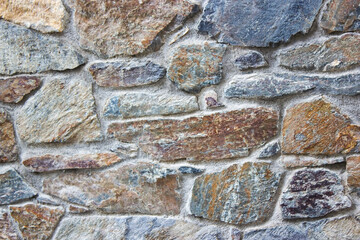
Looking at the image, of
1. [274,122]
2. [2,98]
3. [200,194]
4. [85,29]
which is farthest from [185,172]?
[2,98]

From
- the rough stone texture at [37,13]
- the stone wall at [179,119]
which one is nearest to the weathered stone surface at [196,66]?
the stone wall at [179,119]

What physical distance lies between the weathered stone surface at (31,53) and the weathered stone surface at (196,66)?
1.11ft

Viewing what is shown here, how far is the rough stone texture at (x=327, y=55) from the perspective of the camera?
2.98 ft

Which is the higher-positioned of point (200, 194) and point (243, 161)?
point (243, 161)

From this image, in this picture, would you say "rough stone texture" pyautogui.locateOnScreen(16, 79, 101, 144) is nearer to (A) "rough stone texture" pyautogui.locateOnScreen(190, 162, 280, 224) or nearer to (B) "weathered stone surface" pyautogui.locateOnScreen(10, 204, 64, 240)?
(B) "weathered stone surface" pyautogui.locateOnScreen(10, 204, 64, 240)

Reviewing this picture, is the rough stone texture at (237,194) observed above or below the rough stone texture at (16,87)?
A: below

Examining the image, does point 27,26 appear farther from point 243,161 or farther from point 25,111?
point 243,161

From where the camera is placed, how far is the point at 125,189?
3.52 feet

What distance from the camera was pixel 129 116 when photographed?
106 centimetres

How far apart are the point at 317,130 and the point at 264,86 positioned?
210mm

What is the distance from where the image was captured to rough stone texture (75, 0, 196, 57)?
1.02 meters

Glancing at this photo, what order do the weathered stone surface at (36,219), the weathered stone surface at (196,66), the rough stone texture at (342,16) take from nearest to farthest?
the rough stone texture at (342,16)
the weathered stone surface at (196,66)
the weathered stone surface at (36,219)

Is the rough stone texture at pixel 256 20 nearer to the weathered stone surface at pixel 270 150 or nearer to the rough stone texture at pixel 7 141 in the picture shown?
the weathered stone surface at pixel 270 150

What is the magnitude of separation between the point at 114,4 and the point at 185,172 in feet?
2.03
